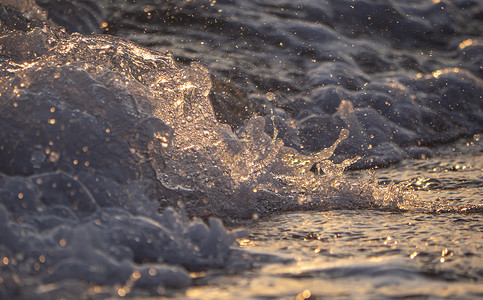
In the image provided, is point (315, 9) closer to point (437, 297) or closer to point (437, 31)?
point (437, 31)

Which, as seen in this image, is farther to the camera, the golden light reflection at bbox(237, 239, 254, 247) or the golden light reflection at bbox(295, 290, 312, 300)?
the golden light reflection at bbox(237, 239, 254, 247)

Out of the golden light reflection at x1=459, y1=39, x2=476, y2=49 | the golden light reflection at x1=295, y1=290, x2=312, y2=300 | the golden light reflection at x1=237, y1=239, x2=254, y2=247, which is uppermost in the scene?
the golden light reflection at x1=459, y1=39, x2=476, y2=49

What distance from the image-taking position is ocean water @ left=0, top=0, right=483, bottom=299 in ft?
5.07

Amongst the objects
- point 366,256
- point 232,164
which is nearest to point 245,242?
point 366,256

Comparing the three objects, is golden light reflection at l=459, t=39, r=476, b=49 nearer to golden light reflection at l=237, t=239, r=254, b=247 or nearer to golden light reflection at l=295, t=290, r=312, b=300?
golden light reflection at l=237, t=239, r=254, b=247

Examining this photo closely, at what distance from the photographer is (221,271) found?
1632mm

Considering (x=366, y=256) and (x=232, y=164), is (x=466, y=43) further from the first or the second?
(x=366, y=256)

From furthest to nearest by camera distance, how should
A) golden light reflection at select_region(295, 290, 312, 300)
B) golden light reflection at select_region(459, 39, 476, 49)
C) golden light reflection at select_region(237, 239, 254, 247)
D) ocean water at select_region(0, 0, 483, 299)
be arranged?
golden light reflection at select_region(459, 39, 476, 49) < golden light reflection at select_region(237, 239, 254, 247) < ocean water at select_region(0, 0, 483, 299) < golden light reflection at select_region(295, 290, 312, 300)

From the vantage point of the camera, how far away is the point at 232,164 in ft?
8.54

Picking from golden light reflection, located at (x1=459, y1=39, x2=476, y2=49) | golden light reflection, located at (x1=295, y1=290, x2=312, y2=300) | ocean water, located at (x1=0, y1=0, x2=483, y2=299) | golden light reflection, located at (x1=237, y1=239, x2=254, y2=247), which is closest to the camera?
golden light reflection, located at (x1=295, y1=290, x2=312, y2=300)

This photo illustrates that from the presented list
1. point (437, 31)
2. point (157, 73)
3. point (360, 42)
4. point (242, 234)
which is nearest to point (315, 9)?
point (360, 42)

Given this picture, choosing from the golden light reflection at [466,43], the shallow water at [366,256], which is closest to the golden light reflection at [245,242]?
the shallow water at [366,256]

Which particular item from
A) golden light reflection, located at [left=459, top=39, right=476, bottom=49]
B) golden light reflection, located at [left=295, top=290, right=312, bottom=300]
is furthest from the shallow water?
golden light reflection, located at [left=459, top=39, right=476, bottom=49]

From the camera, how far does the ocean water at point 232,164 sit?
154 cm
